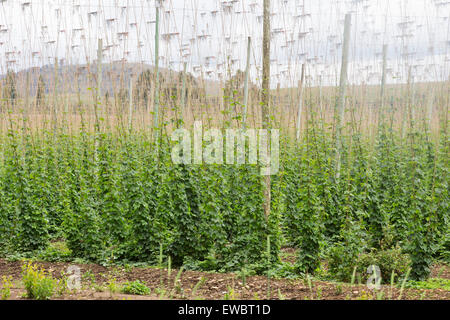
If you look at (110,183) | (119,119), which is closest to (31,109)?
(119,119)

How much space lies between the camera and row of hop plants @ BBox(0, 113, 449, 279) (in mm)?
5629

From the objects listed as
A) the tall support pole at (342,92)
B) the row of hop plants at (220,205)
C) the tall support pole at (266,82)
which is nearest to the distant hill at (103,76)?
the row of hop plants at (220,205)

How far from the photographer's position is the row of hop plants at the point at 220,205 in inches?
222

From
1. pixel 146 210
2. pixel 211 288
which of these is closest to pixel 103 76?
pixel 146 210

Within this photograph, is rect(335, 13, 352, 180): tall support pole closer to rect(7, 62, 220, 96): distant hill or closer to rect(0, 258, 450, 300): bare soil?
rect(7, 62, 220, 96): distant hill

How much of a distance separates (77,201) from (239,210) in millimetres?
2706

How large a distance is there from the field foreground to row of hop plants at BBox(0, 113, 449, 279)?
1.16ft

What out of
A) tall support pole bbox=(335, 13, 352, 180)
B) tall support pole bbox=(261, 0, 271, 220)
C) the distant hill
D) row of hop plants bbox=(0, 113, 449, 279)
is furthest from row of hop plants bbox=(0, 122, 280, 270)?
tall support pole bbox=(335, 13, 352, 180)

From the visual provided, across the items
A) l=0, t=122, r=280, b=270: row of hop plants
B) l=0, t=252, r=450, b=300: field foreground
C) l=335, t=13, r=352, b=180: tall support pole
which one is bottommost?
l=0, t=252, r=450, b=300: field foreground

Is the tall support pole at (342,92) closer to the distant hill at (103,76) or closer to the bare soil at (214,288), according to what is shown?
the distant hill at (103,76)

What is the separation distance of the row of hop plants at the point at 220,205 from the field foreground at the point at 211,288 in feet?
1.16

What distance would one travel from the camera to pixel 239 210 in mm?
5859
